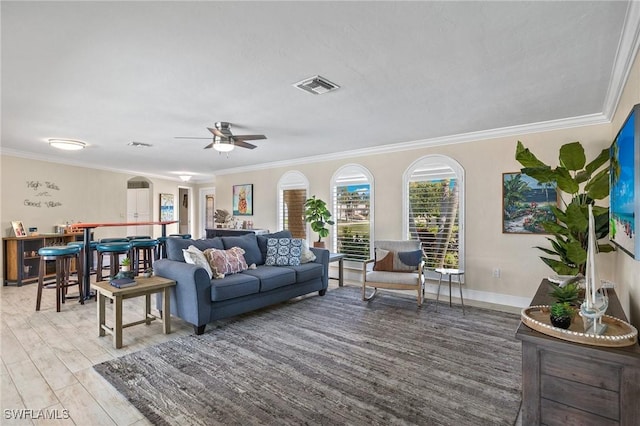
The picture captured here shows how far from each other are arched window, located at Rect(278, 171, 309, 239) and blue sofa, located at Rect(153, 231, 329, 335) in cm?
190

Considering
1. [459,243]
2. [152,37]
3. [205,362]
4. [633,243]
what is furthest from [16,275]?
[633,243]

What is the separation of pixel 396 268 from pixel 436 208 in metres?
1.20

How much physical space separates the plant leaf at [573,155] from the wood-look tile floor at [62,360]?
3.96 m

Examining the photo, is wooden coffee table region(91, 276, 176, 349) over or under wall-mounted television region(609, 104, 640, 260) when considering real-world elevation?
under

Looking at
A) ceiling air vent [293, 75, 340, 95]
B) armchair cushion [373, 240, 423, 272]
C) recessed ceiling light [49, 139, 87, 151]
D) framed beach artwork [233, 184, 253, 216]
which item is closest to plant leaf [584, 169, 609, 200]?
armchair cushion [373, 240, 423, 272]

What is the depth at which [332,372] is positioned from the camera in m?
2.60

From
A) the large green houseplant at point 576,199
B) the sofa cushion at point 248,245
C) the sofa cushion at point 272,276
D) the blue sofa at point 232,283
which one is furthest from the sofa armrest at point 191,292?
the large green houseplant at point 576,199

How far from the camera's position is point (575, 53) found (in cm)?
234

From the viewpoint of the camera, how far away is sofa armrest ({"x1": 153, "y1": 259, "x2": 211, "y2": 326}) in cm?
336

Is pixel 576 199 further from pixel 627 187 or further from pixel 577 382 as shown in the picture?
pixel 577 382

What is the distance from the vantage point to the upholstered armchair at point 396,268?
13.9 feet

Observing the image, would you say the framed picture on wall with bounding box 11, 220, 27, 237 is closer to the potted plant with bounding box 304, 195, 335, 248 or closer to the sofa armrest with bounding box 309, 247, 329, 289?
the potted plant with bounding box 304, 195, 335, 248

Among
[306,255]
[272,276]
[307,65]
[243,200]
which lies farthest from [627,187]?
[243,200]

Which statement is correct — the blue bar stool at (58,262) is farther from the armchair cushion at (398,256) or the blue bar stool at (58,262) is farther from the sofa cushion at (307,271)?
the armchair cushion at (398,256)
